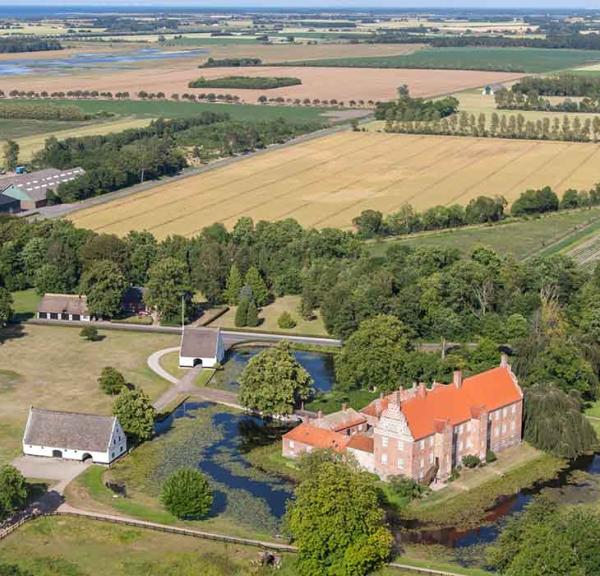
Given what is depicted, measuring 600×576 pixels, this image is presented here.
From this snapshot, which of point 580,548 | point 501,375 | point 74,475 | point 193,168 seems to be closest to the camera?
point 580,548

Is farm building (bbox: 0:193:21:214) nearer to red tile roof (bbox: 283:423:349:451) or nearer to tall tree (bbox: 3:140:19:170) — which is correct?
tall tree (bbox: 3:140:19:170)

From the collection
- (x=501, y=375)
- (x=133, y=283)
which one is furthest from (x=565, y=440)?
(x=133, y=283)

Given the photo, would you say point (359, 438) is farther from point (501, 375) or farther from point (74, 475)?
point (74, 475)

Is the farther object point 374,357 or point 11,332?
point 11,332

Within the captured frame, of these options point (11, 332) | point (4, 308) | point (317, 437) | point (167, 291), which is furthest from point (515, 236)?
point (317, 437)

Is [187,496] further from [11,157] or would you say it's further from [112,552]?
[11,157]

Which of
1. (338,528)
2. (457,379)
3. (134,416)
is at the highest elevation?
(457,379)
